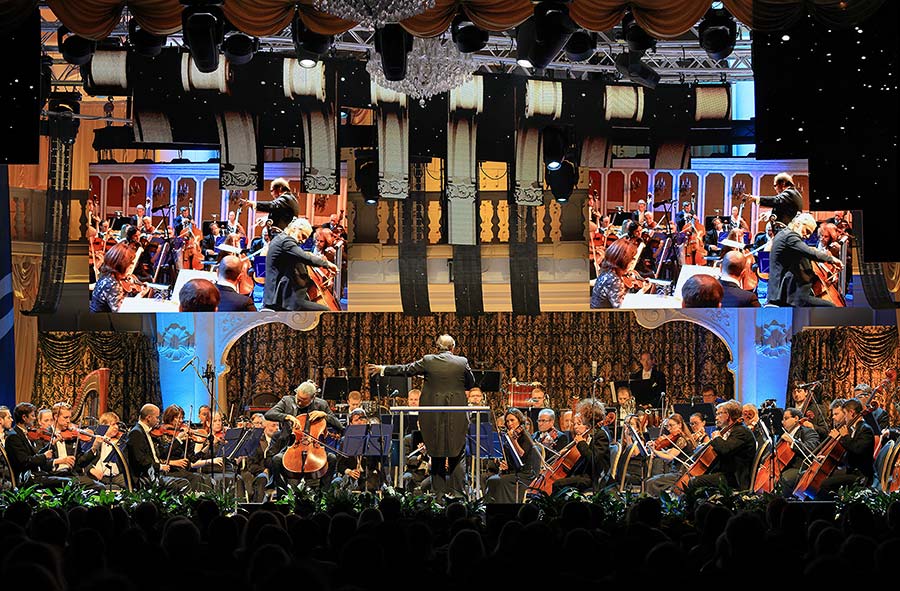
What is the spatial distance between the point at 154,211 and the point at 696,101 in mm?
7026

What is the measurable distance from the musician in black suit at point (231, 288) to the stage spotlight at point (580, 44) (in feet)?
20.4

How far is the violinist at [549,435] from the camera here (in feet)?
33.6

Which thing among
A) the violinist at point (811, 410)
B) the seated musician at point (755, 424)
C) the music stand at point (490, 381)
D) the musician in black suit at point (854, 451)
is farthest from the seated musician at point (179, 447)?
the violinist at point (811, 410)

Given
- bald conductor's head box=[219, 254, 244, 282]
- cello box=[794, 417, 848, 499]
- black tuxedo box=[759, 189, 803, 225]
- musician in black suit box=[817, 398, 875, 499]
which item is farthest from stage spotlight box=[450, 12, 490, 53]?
black tuxedo box=[759, 189, 803, 225]

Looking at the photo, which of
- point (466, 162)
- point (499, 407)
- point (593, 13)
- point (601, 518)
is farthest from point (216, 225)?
point (601, 518)

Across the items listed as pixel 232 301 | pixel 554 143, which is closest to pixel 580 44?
pixel 554 143

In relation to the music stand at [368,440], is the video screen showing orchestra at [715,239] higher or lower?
higher

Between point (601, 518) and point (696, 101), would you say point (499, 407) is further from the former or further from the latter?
point (601, 518)

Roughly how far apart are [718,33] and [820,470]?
412 centimetres

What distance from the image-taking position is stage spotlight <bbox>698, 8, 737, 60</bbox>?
348 inches

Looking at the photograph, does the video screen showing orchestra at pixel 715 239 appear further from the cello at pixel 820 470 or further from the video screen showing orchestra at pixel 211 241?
the cello at pixel 820 470

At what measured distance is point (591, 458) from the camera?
9633 millimetres

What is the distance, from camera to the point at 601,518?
17.4 feet

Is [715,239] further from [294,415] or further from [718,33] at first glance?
[294,415]
